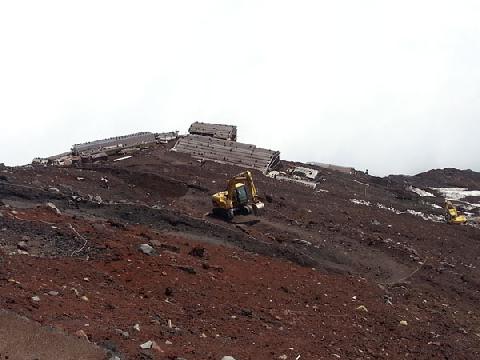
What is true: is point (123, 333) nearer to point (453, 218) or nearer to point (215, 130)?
point (453, 218)

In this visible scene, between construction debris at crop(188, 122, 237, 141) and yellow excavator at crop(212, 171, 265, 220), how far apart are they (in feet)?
41.8

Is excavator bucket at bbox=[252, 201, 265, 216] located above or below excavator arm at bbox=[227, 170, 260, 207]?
below

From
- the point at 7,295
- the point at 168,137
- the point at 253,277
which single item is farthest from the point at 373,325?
the point at 168,137

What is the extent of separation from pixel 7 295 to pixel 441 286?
45.3ft

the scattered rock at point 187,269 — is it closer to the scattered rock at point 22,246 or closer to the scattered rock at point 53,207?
the scattered rock at point 22,246

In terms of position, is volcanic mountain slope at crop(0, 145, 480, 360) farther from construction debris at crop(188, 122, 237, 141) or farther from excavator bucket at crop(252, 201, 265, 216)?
construction debris at crop(188, 122, 237, 141)

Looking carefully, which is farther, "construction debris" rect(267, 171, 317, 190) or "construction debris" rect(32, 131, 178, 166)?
"construction debris" rect(267, 171, 317, 190)

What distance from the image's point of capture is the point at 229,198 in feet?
Result: 70.8

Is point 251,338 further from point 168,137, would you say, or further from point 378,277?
point 168,137

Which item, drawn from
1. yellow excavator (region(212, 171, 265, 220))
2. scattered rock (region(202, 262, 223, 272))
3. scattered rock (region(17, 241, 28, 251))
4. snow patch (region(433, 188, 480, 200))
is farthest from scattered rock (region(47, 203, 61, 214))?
snow patch (region(433, 188, 480, 200))

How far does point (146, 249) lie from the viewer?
14633mm

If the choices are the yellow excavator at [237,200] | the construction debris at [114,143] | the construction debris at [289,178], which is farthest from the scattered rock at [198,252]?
the construction debris at [114,143]

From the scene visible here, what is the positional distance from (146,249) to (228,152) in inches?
716

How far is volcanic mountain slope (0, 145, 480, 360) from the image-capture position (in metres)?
10.9
